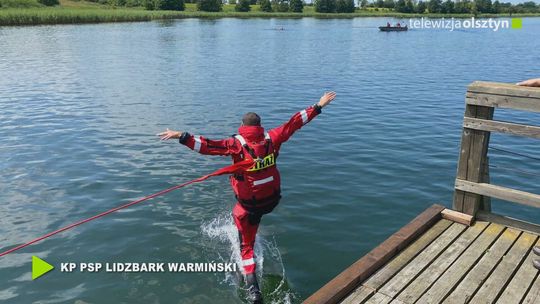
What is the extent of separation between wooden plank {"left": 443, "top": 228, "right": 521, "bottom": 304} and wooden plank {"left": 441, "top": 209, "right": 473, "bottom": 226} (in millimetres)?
579

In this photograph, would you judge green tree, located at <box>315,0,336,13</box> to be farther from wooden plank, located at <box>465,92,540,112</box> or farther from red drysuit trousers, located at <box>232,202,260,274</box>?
red drysuit trousers, located at <box>232,202,260,274</box>

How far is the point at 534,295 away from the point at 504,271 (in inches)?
24.0

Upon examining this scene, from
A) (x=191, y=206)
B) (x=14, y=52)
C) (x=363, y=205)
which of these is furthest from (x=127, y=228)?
(x=14, y=52)

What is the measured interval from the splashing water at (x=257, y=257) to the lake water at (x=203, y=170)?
4 centimetres

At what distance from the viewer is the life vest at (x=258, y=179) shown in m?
6.87

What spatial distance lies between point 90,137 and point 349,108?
471 inches

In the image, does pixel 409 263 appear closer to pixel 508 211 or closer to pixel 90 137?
pixel 508 211

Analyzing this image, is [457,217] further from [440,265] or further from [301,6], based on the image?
[301,6]

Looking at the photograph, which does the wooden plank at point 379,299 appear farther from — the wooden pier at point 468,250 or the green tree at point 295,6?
the green tree at point 295,6

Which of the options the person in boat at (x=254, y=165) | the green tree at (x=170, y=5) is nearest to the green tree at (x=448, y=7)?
the green tree at (x=170, y=5)

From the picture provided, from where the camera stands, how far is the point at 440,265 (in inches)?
262

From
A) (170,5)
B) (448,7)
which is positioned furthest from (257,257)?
(448,7)

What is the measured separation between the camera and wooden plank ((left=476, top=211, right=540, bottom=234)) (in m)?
7.56

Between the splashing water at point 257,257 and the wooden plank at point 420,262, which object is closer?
the wooden plank at point 420,262
